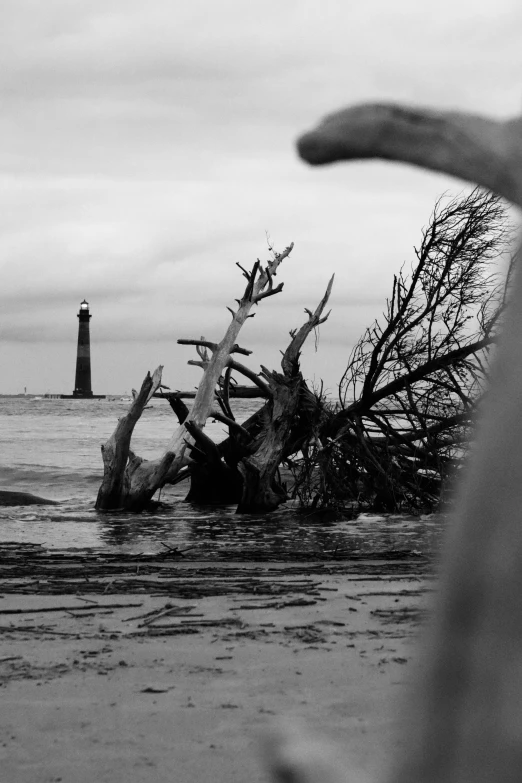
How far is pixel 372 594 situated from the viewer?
19.7ft

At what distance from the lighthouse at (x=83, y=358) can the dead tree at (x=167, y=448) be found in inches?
2884

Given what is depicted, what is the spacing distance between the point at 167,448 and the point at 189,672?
31.8 feet

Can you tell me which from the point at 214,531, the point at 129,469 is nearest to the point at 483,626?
the point at 214,531

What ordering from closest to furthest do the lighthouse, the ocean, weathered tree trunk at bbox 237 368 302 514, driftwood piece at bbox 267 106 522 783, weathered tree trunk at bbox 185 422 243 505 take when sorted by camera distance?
driftwood piece at bbox 267 106 522 783 < the ocean < weathered tree trunk at bbox 237 368 302 514 < weathered tree trunk at bbox 185 422 243 505 < the lighthouse

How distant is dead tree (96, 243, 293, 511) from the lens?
43.6ft

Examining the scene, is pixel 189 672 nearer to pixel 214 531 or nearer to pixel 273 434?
pixel 214 531

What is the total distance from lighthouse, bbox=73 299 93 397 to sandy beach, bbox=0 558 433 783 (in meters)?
81.2

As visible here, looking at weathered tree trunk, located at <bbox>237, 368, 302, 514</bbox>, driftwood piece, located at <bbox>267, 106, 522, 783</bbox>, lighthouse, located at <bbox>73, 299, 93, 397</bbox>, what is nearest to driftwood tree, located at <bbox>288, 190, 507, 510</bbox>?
weathered tree trunk, located at <bbox>237, 368, 302, 514</bbox>

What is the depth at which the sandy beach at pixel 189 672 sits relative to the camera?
122 inches

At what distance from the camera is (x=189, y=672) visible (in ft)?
13.5

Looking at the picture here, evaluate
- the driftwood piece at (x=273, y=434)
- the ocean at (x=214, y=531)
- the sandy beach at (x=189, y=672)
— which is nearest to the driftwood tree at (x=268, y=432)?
the driftwood piece at (x=273, y=434)

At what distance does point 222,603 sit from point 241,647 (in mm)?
1207

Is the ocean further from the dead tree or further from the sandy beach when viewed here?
the sandy beach

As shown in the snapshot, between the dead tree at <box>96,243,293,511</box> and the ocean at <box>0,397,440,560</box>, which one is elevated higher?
the dead tree at <box>96,243,293,511</box>
